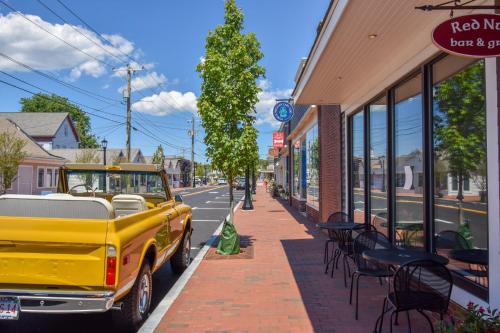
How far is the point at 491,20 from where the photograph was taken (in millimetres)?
3545

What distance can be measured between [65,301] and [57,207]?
0.97m

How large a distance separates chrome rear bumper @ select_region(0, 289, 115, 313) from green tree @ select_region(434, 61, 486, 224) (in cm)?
397

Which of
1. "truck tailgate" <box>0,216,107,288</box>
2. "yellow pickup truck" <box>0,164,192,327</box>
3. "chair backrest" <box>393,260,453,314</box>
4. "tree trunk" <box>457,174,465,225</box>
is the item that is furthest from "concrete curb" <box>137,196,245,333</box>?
"tree trunk" <box>457,174,465,225</box>

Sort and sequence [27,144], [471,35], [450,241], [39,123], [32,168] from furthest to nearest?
1. [39,123]
2. [32,168]
3. [27,144]
4. [450,241]
5. [471,35]

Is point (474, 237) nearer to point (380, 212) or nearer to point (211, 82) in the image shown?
→ point (380, 212)

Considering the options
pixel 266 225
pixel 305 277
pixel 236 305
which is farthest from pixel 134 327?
pixel 266 225

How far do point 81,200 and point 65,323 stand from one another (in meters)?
1.77

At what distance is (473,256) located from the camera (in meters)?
4.75

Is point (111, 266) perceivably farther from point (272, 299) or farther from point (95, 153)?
point (95, 153)

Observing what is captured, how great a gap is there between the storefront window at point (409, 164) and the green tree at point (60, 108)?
6793 centimetres

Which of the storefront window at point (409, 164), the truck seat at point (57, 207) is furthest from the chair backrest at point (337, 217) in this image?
the truck seat at point (57, 207)

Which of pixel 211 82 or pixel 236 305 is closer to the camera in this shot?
pixel 236 305

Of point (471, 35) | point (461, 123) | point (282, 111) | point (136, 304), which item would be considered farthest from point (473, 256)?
point (282, 111)

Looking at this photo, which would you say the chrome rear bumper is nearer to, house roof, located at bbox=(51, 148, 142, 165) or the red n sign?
the red n sign
